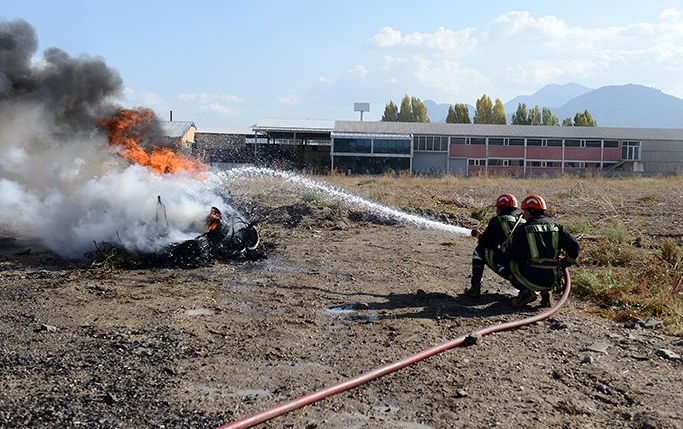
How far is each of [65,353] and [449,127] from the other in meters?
62.8

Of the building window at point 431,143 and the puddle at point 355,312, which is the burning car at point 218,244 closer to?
the puddle at point 355,312

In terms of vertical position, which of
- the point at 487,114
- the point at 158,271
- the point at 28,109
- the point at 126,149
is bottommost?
the point at 158,271

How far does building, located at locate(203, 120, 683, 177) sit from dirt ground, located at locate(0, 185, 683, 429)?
51.1 m

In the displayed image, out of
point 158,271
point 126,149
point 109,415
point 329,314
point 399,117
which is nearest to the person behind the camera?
point 109,415

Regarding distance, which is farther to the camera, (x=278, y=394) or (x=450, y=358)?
(x=450, y=358)

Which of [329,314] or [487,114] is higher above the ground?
[487,114]

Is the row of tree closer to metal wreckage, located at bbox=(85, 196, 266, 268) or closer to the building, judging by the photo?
the building

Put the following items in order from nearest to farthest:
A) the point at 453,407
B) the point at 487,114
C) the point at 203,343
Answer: the point at 453,407 → the point at 203,343 → the point at 487,114

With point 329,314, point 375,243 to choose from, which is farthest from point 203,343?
point 375,243

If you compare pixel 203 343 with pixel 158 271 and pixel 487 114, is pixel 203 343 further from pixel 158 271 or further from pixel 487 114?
pixel 487 114

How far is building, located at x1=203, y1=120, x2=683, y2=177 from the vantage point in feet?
197

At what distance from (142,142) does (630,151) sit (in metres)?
62.9

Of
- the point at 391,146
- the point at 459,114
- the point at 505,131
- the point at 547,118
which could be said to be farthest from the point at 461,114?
the point at 391,146

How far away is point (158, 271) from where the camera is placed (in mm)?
9562
